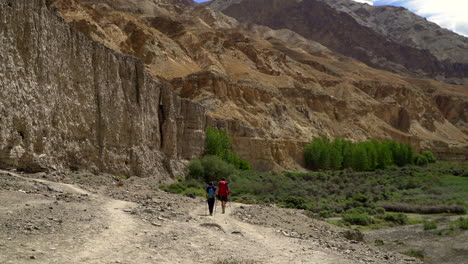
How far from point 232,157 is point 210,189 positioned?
32633mm

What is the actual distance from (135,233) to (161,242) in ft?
2.48

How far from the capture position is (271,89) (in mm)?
85312

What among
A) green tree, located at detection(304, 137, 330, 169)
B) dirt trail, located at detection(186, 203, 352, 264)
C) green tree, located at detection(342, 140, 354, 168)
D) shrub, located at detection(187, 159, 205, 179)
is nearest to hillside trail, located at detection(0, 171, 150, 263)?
dirt trail, located at detection(186, 203, 352, 264)

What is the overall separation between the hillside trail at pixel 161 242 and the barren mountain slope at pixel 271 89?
40248mm

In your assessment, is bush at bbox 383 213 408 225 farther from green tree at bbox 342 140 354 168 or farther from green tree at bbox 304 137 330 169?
green tree at bbox 342 140 354 168

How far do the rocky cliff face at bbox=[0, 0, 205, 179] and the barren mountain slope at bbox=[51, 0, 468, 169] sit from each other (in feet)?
76.8

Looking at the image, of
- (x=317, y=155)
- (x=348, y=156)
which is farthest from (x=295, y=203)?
(x=348, y=156)

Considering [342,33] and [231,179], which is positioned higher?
[342,33]

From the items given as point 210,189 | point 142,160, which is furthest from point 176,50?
point 210,189

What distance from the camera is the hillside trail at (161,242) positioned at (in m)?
8.62

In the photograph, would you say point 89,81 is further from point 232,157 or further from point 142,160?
point 232,157

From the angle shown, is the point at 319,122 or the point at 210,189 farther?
the point at 319,122

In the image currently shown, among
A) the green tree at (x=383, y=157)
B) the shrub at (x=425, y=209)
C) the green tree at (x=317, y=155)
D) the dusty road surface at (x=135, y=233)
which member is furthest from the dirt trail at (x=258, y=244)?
the green tree at (x=383, y=157)

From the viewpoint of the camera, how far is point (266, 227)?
15.5m
